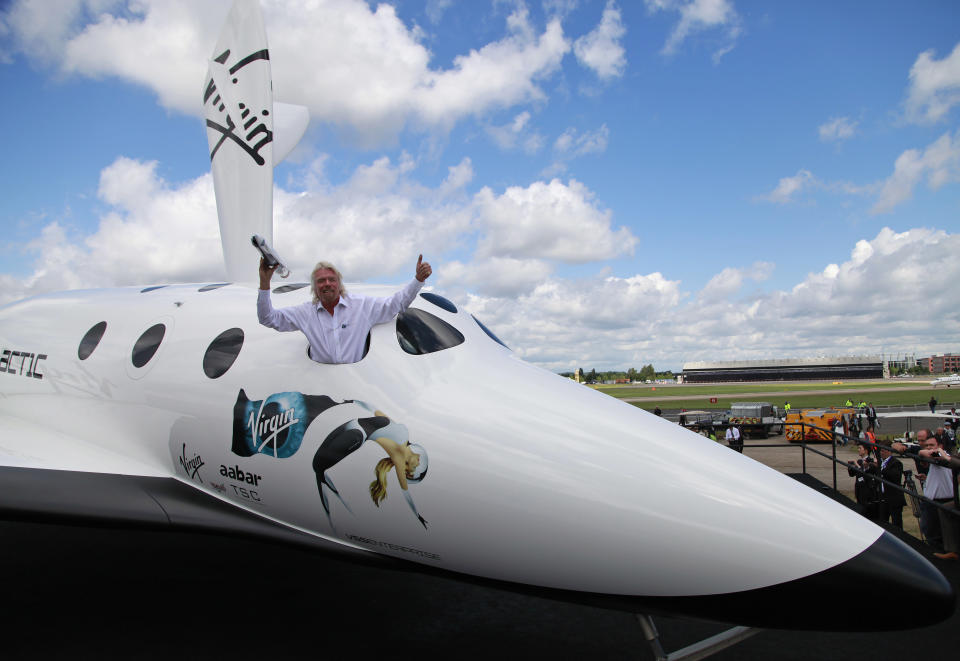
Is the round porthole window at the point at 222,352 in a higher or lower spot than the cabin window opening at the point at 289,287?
lower

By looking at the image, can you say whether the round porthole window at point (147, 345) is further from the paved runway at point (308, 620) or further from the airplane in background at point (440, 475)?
the paved runway at point (308, 620)

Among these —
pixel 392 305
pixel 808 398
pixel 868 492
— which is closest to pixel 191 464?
pixel 392 305

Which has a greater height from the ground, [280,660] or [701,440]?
[701,440]

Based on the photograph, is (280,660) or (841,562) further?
(280,660)

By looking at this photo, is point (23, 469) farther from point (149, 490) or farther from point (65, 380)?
point (65, 380)

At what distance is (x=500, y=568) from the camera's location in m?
3.39

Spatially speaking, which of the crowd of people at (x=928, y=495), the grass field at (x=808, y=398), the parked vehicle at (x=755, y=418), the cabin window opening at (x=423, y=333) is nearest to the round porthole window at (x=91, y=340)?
the cabin window opening at (x=423, y=333)

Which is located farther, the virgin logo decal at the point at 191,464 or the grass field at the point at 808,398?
the grass field at the point at 808,398

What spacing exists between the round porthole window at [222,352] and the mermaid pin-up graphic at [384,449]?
133 centimetres

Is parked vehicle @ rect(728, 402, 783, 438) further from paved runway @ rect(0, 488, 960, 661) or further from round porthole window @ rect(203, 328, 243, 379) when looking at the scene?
round porthole window @ rect(203, 328, 243, 379)

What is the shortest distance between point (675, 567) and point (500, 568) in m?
0.95

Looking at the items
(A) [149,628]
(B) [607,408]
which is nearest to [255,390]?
(B) [607,408]

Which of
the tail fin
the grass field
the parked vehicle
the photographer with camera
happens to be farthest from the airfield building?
the tail fin

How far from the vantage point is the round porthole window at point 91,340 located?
591cm
